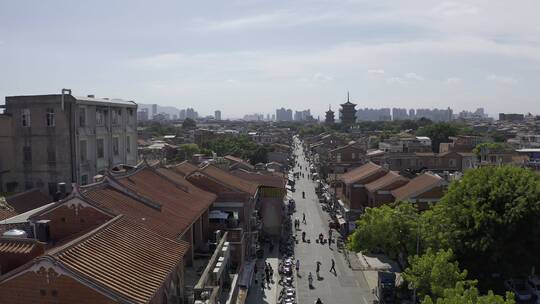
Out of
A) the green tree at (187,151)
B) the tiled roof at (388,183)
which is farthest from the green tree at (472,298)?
the green tree at (187,151)

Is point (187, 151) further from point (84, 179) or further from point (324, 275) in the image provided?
point (84, 179)

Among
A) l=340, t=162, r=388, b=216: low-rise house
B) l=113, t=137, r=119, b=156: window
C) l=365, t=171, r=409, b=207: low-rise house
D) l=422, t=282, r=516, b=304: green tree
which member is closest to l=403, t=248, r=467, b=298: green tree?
l=422, t=282, r=516, b=304: green tree

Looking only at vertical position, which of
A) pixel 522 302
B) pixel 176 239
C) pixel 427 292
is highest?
pixel 176 239

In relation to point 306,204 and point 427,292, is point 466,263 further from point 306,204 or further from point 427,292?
point 306,204

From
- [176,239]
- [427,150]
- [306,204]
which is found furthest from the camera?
[427,150]

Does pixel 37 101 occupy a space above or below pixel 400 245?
above

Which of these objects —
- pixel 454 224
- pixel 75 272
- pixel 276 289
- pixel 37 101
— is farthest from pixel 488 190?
pixel 37 101

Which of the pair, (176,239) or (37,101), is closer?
(176,239)

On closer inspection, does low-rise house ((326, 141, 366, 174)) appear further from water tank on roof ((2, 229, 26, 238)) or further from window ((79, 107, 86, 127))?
water tank on roof ((2, 229, 26, 238))
